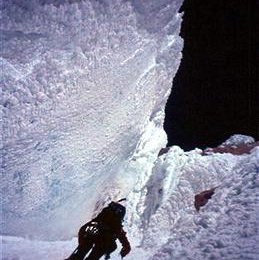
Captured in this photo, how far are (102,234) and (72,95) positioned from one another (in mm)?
1507

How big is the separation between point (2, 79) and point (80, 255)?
156cm

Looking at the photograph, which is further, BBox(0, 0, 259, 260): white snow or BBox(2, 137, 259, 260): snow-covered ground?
BBox(0, 0, 259, 260): white snow

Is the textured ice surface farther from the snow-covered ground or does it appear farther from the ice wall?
the ice wall

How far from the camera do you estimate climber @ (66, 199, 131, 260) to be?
304cm

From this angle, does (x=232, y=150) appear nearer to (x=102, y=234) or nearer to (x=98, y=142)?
(x=98, y=142)

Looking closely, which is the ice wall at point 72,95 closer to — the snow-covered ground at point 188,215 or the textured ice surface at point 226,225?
the snow-covered ground at point 188,215

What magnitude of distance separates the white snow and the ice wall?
0.01m

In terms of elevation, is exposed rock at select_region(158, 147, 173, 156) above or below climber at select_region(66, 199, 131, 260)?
above

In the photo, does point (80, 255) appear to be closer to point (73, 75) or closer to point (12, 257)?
point (12, 257)

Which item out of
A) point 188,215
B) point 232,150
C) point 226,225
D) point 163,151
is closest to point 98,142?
point 188,215

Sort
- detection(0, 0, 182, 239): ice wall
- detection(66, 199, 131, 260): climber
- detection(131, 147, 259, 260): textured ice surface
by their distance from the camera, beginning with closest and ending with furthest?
detection(131, 147, 259, 260): textured ice surface, detection(66, 199, 131, 260): climber, detection(0, 0, 182, 239): ice wall

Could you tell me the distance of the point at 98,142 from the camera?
15.5 feet

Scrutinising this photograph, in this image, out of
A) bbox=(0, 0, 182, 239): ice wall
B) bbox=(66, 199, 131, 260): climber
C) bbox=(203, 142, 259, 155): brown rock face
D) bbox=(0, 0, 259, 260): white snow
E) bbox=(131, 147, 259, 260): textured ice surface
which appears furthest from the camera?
bbox=(203, 142, 259, 155): brown rock face

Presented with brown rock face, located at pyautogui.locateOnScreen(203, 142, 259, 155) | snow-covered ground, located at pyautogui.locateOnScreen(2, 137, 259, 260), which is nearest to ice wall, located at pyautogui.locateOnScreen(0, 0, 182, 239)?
snow-covered ground, located at pyautogui.locateOnScreen(2, 137, 259, 260)
